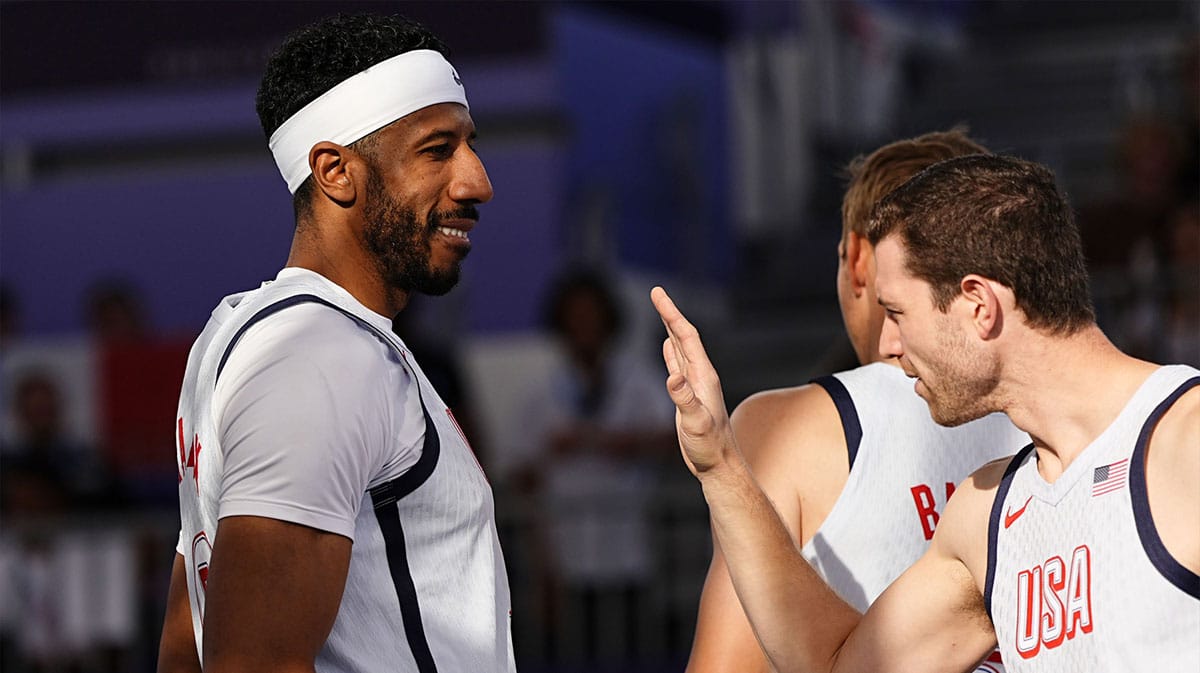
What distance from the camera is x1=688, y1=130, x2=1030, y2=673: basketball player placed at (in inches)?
127

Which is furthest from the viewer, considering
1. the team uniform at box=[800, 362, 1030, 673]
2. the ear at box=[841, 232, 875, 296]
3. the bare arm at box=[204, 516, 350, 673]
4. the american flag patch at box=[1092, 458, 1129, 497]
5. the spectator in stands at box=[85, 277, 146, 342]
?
the spectator in stands at box=[85, 277, 146, 342]

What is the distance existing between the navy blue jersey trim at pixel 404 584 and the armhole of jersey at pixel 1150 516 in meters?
1.01

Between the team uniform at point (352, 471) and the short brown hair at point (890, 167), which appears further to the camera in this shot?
the short brown hair at point (890, 167)

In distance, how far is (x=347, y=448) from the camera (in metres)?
2.45

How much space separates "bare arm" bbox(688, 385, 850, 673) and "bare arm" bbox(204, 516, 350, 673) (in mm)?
961

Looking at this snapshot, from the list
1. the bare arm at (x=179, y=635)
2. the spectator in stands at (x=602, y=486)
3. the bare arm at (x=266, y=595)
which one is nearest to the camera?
the bare arm at (x=266, y=595)

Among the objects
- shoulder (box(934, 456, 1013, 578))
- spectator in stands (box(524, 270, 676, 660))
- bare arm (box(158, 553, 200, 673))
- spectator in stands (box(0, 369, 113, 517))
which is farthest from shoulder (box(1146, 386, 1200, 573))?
spectator in stands (box(0, 369, 113, 517))

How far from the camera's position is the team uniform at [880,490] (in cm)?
323

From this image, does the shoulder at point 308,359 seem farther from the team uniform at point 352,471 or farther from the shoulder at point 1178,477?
the shoulder at point 1178,477

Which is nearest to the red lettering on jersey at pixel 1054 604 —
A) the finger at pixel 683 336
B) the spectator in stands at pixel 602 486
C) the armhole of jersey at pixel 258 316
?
the finger at pixel 683 336

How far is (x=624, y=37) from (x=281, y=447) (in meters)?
7.85

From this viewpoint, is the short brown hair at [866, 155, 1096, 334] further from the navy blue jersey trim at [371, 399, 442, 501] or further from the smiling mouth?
the navy blue jersey trim at [371, 399, 442, 501]

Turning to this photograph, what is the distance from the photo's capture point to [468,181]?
282cm

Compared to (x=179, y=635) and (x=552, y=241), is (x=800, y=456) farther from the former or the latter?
(x=552, y=241)
